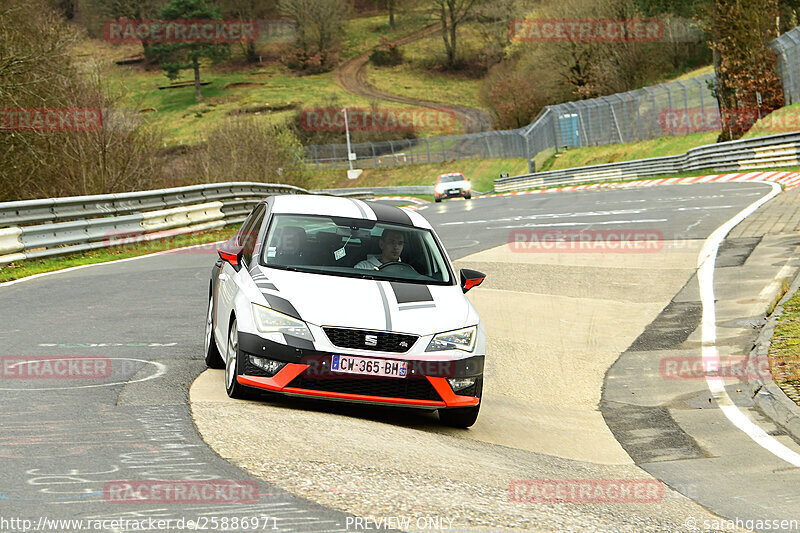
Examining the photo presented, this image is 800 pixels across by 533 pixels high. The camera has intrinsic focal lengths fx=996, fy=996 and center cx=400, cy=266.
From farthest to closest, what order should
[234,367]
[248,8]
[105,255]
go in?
[248,8], [105,255], [234,367]

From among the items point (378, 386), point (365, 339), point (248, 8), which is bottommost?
point (378, 386)

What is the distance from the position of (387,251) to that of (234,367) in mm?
1811

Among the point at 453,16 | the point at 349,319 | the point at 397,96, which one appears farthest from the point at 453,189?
the point at 453,16

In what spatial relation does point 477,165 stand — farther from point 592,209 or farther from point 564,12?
point 592,209

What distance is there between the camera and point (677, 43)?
76.4 metres

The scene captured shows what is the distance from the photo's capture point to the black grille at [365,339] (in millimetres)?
7152

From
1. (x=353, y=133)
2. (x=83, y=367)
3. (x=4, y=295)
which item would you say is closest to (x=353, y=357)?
(x=83, y=367)

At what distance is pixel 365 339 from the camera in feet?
23.5

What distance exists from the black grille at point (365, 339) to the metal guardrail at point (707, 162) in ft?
95.0

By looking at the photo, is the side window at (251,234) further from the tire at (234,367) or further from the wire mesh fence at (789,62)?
the wire mesh fence at (789,62)

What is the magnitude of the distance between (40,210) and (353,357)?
41.6ft

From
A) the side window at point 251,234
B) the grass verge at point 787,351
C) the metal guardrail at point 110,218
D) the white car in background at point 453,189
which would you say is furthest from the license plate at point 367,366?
the white car in background at point 453,189

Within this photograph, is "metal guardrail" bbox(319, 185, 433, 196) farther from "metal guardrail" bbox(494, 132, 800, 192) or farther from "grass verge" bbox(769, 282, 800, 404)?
"grass verge" bbox(769, 282, 800, 404)

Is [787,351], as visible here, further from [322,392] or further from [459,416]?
[322,392]
